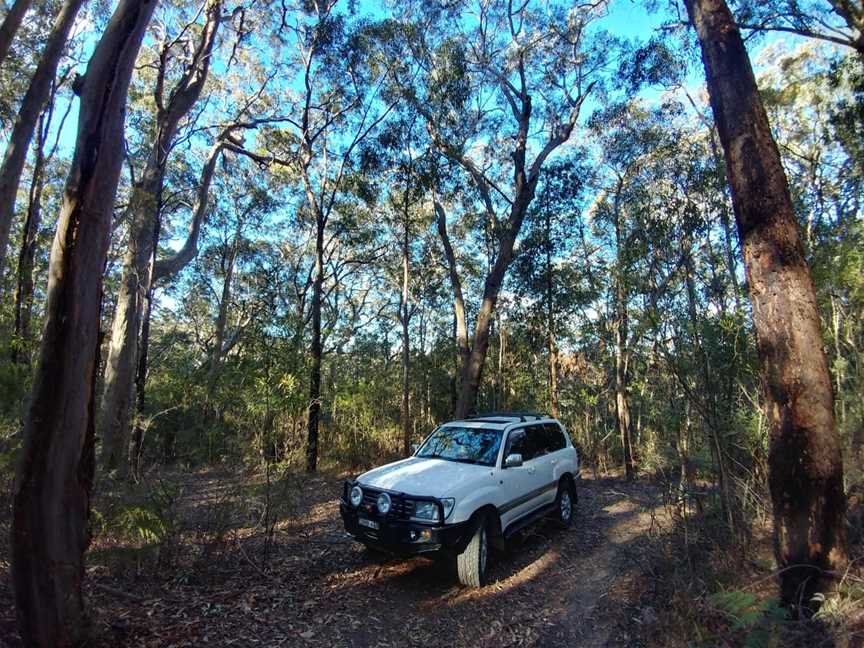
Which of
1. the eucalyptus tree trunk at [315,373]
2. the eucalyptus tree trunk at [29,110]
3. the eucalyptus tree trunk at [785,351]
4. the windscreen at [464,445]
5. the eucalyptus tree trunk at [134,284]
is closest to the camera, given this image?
the eucalyptus tree trunk at [785,351]

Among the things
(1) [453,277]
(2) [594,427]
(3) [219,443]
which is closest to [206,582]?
(3) [219,443]

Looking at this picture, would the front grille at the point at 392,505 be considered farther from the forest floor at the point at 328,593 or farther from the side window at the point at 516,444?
the side window at the point at 516,444

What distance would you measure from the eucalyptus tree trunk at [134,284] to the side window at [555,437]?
7.56 metres

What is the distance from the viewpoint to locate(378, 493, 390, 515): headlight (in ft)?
17.5

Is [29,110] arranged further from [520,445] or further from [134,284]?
[520,445]

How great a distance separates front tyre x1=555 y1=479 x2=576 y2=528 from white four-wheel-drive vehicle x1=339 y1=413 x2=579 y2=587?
0.69 ft

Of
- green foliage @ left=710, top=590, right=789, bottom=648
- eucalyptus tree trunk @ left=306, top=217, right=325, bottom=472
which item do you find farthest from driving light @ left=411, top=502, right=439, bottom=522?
eucalyptus tree trunk @ left=306, top=217, right=325, bottom=472

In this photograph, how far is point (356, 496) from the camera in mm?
5680

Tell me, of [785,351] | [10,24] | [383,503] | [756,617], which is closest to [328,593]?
[383,503]

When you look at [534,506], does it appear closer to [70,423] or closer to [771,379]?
[771,379]

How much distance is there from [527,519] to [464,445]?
128 cm

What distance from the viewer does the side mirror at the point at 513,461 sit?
20.0 feet

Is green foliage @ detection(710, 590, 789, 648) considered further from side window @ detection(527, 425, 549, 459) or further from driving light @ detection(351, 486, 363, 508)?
side window @ detection(527, 425, 549, 459)

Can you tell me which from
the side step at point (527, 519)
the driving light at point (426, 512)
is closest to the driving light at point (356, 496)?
the driving light at point (426, 512)
